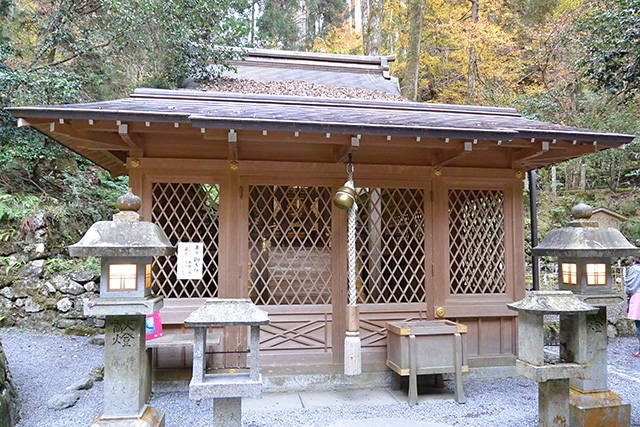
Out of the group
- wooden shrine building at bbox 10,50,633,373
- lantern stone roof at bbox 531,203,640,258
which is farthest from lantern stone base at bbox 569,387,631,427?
wooden shrine building at bbox 10,50,633,373

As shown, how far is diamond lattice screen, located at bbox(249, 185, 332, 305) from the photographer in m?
5.14

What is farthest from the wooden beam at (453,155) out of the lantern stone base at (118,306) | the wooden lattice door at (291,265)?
the lantern stone base at (118,306)

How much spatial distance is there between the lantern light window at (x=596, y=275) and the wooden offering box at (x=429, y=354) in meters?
1.45

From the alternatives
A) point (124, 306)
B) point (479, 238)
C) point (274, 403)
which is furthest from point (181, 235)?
point (479, 238)

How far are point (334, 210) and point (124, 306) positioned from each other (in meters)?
2.80

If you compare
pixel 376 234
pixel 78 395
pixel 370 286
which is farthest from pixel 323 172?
pixel 78 395

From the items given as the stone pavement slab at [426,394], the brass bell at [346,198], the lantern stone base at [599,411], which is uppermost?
the brass bell at [346,198]

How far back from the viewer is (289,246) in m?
5.15

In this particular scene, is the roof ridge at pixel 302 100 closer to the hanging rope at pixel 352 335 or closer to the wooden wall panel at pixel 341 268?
the wooden wall panel at pixel 341 268

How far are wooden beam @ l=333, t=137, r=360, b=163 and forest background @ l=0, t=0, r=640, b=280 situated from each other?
4.81m

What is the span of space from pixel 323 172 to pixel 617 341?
7.08 meters

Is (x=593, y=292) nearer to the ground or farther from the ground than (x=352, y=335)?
farther from the ground

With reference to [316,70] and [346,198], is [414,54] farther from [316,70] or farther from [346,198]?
[346,198]

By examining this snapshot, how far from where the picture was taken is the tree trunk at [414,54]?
1103 cm
